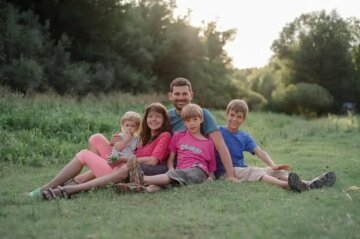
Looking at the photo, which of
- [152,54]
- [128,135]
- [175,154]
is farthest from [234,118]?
[152,54]

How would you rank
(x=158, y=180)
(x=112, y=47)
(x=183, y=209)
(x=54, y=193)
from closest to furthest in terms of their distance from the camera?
(x=183, y=209), (x=54, y=193), (x=158, y=180), (x=112, y=47)

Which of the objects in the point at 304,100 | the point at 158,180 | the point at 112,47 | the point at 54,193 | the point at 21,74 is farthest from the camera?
the point at 304,100

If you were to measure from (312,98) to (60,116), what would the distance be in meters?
31.5

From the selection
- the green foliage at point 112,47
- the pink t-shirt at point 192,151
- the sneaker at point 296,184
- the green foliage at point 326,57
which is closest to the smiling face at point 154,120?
the pink t-shirt at point 192,151

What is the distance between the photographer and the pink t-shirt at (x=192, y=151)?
6.92 m

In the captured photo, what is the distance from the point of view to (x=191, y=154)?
6.93m

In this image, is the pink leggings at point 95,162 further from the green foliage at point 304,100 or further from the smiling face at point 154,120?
the green foliage at point 304,100

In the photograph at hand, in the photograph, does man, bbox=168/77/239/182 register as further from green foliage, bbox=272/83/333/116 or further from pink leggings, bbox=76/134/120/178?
green foliage, bbox=272/83/333/116

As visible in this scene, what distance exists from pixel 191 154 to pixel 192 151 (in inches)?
1.9

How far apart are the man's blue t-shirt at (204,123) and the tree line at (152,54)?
42.8 feet

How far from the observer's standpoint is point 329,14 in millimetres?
48906

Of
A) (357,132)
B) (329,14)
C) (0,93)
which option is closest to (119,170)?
(0,93)

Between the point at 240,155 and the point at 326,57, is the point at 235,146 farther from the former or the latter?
the point at 326,57

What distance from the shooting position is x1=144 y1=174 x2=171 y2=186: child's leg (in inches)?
253
